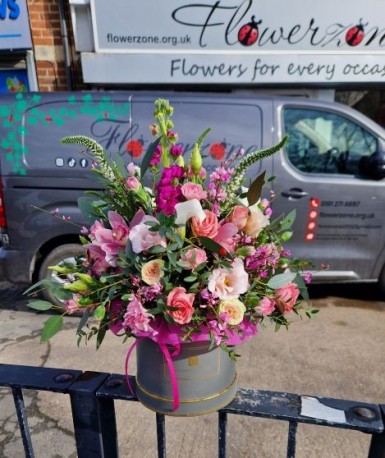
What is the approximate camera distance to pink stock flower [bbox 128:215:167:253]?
0.85 metres

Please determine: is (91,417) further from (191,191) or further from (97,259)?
(191,191)

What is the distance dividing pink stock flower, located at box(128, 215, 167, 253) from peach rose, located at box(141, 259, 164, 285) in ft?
0.12

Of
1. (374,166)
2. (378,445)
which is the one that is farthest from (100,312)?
(374,166)

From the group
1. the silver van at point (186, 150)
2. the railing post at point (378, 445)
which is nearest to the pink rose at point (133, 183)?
the railing post at point (378, 445)

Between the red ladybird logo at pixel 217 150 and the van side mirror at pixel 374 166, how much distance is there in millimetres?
1299

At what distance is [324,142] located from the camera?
3957 millimetres

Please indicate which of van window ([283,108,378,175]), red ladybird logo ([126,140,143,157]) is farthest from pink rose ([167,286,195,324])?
van window ([283,108,378,175])

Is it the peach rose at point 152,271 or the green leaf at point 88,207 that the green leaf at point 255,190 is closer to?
the peach rose at point 152,271

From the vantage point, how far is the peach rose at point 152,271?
846mm

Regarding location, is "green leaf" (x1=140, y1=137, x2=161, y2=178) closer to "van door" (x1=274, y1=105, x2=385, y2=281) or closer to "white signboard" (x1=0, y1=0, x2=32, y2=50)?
"van door" (x1=274, y1=105, x2=385, y2=281)

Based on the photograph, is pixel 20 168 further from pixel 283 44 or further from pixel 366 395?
pixel 283 44

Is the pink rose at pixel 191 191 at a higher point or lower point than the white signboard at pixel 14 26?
lower

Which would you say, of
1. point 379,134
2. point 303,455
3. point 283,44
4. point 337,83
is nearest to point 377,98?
point 337,83

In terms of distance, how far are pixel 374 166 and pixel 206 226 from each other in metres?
3.21
